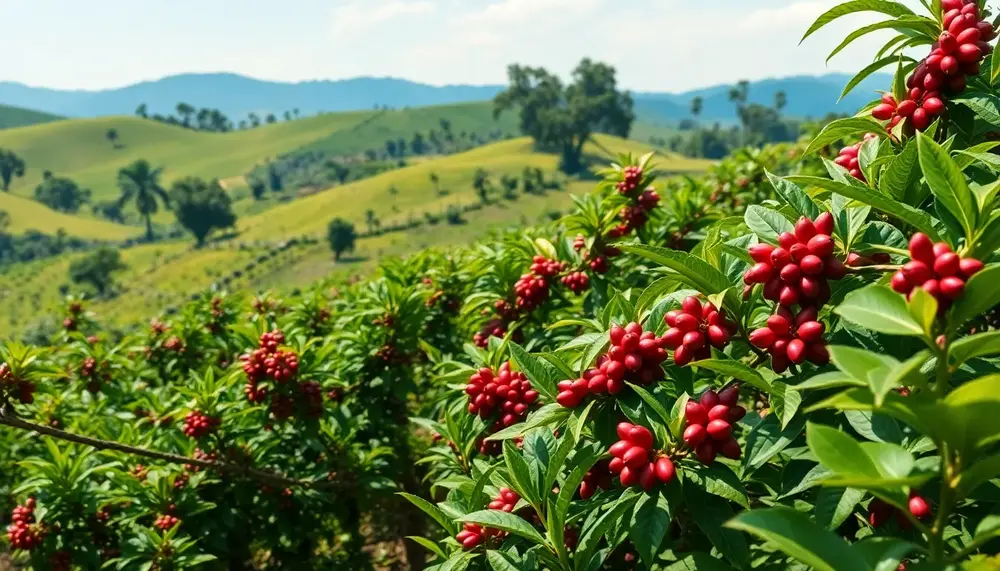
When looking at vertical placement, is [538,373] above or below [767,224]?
below

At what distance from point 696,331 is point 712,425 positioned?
0.36m

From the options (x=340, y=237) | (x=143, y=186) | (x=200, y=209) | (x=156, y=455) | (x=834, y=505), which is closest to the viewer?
(x=834, y=505)

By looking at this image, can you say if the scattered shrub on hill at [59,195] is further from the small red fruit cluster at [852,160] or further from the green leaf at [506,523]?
the small red fruit cluster at [852,160]

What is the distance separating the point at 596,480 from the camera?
9.27 ft

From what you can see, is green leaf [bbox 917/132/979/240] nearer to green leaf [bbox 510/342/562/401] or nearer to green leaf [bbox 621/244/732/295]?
green leaf [bbox 621/244/732/295]

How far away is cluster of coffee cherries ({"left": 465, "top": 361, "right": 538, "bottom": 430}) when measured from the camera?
3471 mm

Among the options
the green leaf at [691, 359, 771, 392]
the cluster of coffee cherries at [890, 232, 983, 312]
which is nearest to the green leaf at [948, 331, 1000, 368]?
the cluster of coffee cherries at [890, 232, 983, 312]

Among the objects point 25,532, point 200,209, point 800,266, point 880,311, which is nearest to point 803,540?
point 880,311

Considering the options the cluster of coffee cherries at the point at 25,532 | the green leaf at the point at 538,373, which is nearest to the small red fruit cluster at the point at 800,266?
the green leaf at the point at 538,373

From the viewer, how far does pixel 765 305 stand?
266 centimetres

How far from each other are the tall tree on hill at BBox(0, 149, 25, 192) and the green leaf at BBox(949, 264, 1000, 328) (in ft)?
735

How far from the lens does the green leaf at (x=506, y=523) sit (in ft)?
8.11

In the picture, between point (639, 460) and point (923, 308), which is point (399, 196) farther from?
point (923, 308)

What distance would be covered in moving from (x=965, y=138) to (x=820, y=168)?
28.6 ft
